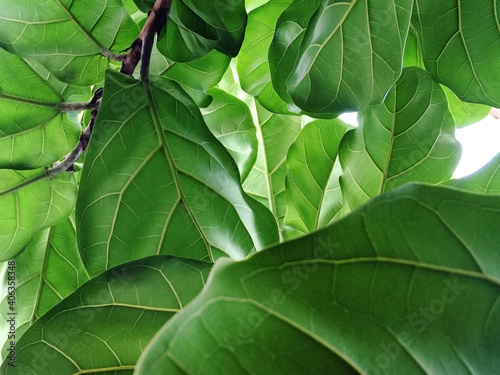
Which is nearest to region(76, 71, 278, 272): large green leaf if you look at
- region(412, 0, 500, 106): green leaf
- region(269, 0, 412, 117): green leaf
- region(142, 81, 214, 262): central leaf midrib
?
region(142, 81, 214, 262): central leaf midrib

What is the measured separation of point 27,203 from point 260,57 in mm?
348

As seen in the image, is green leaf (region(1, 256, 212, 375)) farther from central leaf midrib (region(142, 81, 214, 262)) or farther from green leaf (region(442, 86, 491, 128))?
green leaf (region(442, 86, 491, 128))

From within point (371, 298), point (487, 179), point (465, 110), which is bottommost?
point (371, 298)

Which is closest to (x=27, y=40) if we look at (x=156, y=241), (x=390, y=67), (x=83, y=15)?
(x=83, y=15)

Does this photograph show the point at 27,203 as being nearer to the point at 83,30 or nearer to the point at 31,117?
the point at 31,117

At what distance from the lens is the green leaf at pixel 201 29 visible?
46 cm

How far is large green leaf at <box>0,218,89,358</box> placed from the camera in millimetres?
699

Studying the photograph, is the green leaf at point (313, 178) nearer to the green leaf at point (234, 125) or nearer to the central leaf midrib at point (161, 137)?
the green leaf at point (234, 125)

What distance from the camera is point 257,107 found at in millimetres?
735

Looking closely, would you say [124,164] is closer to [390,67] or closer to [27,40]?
[27,40]

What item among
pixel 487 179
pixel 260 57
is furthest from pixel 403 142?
pixel 260 57

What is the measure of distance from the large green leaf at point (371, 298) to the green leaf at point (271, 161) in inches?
18.8

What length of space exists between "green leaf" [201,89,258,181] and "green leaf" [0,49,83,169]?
0.16 metres

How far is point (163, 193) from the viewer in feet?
1.69
